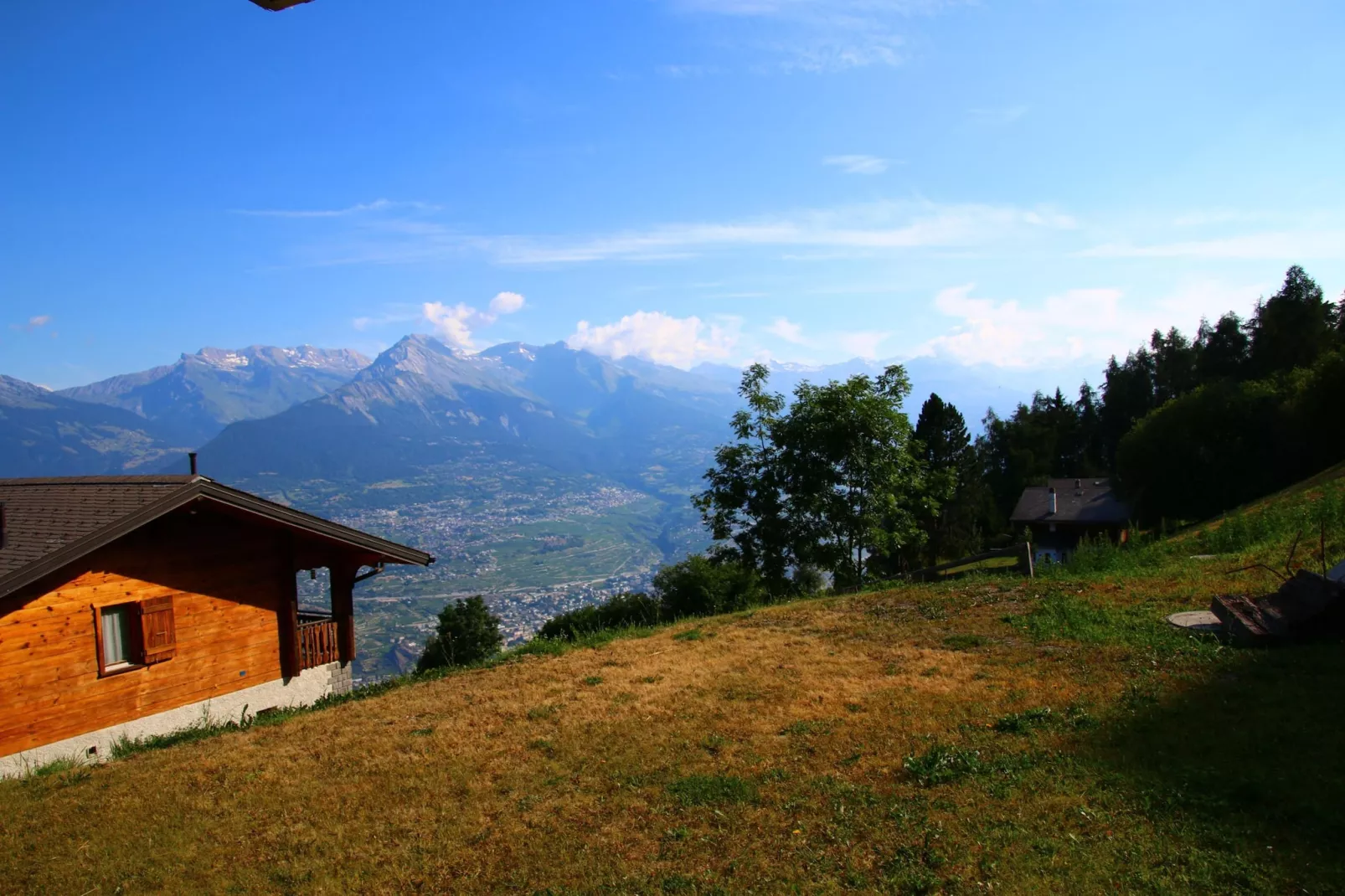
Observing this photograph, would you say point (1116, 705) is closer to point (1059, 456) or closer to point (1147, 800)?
point (1147, 800)

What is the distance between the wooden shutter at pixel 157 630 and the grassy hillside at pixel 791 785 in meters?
3.37

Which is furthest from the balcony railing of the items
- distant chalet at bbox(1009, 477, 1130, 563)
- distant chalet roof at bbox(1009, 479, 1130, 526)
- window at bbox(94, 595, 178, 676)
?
distant chalet roof at bbox(1009, 479, 1130, 526)

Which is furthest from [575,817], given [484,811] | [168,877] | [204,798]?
[204,798]

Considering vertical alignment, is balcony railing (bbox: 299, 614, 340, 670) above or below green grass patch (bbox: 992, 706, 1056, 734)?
below

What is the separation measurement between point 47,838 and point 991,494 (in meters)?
78.3

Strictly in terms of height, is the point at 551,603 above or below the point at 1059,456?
below

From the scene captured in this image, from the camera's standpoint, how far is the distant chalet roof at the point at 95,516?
41.5 ft

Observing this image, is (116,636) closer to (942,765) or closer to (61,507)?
(61,507)

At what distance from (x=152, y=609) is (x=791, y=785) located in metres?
13.0

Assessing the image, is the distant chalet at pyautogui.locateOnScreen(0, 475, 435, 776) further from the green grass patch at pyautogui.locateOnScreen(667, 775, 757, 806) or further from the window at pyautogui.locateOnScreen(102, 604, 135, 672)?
the green grass patch at pyautogui.locateOnScreen(667, 775, 757, 806)

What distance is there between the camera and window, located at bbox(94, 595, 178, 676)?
46.1ft

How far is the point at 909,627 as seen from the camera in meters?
14.7

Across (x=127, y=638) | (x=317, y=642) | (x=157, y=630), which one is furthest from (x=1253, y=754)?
(x=317, y=642)

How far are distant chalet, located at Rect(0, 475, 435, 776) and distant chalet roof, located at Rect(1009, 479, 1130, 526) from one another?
60532 mm
